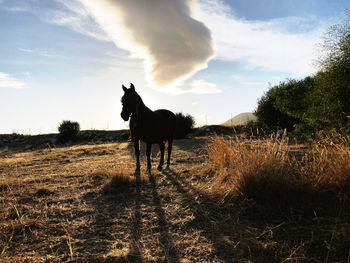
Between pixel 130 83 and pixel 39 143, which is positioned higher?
pixel 130 83

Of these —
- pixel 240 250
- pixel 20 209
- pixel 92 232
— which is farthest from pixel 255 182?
pixel 20 209

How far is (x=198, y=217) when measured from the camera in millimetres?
3555

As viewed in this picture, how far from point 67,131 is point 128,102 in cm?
1717

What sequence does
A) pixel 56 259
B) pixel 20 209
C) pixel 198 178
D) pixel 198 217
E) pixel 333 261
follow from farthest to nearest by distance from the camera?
pixel 198 178 → pixel 20 209 → pixel 198 217 → pixel 56 259 → pixel 333 261

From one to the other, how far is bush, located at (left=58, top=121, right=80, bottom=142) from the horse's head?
17.0 m

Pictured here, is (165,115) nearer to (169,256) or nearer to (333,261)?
(169,256)

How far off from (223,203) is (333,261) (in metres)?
1.70

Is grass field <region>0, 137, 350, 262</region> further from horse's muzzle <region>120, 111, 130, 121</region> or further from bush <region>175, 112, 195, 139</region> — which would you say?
bush <region>175, 112, 195, 139</region>

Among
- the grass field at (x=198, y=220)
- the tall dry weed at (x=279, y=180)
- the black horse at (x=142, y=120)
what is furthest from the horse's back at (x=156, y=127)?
the tall dry weed at (x=279, y=180)

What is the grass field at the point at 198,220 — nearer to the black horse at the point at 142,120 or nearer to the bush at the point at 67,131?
Result: the black horse at the point at 142,120

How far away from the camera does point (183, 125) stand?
18047mm

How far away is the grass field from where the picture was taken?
2.67 meters

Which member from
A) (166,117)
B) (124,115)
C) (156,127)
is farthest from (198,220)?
(166,117)

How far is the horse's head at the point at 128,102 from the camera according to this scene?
576cm
